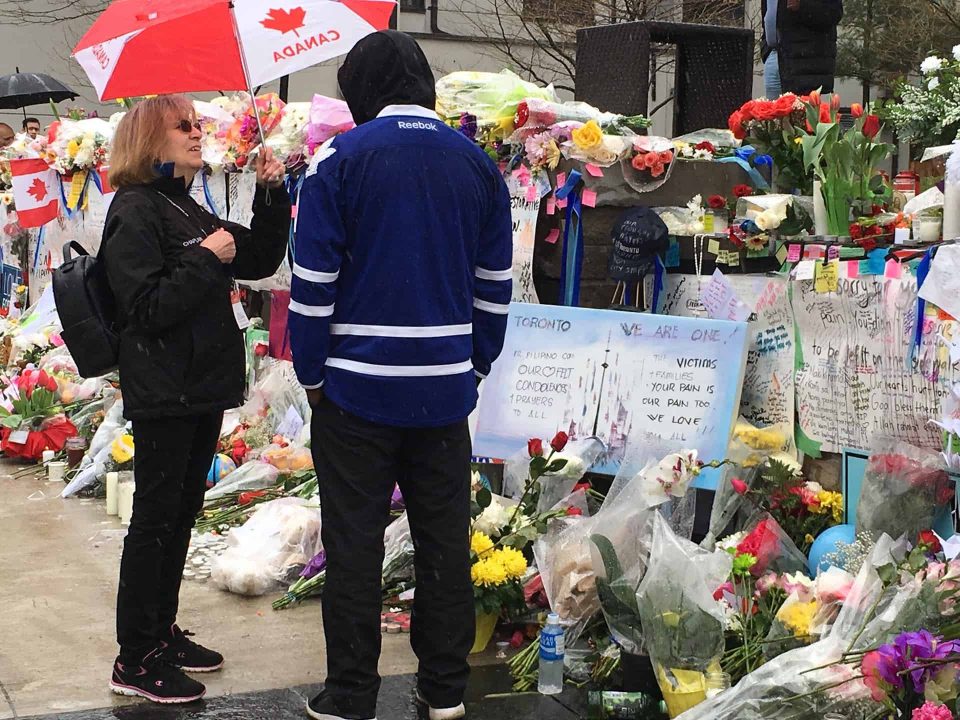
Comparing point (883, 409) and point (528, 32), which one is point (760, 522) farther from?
point (528, 32)

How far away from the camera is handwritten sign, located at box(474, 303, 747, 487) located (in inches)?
197

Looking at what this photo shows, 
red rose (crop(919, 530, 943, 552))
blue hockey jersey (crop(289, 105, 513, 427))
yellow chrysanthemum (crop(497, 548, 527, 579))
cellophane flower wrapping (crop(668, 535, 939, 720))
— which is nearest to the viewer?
cellophane flower wrapping (crop(668, 535, 939, 720))

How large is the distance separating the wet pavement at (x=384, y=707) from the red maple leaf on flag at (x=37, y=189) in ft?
23.8

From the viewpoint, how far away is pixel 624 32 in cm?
670

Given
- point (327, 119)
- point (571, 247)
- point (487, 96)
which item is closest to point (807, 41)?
point (487, 96)

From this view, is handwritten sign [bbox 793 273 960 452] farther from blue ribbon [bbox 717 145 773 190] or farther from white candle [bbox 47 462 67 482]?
white candle [bbox 47 462 67 482]

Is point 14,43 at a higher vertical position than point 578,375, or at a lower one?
higher

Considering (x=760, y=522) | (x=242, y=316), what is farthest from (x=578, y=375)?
(x=242, y=316)

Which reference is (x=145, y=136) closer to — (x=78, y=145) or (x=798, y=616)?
(x=798, y=616)

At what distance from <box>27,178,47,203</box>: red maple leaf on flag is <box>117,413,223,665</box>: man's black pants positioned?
702 cm

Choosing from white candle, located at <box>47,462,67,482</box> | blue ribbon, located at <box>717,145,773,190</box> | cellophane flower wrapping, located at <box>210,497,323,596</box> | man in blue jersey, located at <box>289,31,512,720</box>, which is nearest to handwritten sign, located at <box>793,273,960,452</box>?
blue ribbon, located at <box>717,145,773,190</box>

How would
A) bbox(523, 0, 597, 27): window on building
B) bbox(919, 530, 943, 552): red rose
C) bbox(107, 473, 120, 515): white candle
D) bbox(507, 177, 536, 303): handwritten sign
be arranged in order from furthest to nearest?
1. bbox(523, 0, 597, 27): window on building
2. bbox(107, 473, 120, 515): white candle
3. bbox(507, 177, 536, 303): handwritten sign
4. bbox(919, 530, 943, 552): red rose

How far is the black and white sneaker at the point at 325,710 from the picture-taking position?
11.8 feet

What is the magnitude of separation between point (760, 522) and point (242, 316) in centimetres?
189
